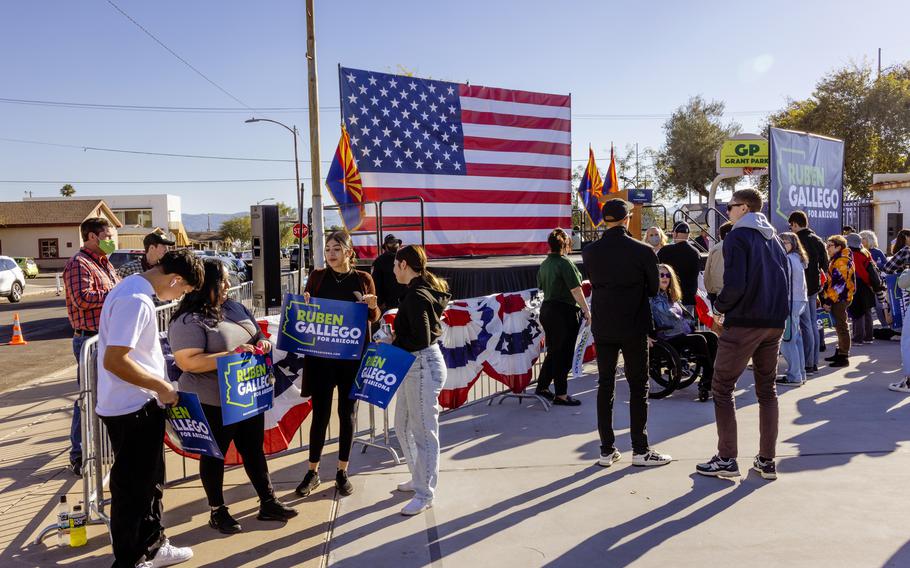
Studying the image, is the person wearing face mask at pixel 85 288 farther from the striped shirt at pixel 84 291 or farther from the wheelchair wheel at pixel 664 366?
the wheelchair wheel at pixel 664 366

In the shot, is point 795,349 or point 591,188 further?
point 591,188

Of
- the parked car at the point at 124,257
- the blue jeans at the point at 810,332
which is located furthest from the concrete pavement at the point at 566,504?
the parked car at the point at 124,257

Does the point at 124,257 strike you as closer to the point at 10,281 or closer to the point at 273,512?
the point at 10,281

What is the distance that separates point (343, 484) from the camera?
15.5 ft

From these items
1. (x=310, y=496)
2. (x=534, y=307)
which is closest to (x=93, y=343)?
(x=310, y=496)

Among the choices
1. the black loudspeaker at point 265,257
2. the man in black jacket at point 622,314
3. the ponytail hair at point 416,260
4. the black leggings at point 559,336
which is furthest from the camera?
the black loudspeaker at point 265,257

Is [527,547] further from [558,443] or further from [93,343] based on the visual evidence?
[93,343]

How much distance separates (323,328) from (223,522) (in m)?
1.33

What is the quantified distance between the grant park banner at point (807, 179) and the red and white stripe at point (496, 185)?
639 cm

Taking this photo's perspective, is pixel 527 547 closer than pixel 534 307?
Yes

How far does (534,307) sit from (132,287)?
4.96m

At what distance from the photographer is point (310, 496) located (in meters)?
4.74

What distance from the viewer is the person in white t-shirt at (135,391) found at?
3.19 meters

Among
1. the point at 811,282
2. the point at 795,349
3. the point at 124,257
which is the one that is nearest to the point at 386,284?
the point at 795,349
